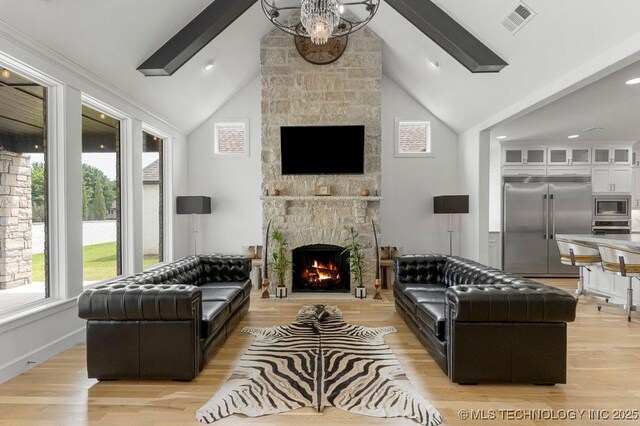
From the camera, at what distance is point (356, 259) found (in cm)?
558

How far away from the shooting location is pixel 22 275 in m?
3.21

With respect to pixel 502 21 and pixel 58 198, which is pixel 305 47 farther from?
pixel 58 198

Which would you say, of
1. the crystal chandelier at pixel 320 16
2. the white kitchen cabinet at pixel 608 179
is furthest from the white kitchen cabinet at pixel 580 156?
the crystal chandelier at pixel 320 16

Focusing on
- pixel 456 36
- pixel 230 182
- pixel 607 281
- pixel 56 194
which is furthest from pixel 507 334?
pixel 230 182

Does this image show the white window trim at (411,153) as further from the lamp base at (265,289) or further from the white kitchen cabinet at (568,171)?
the lamp base at (265,289)

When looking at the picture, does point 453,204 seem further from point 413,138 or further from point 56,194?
point 56,194

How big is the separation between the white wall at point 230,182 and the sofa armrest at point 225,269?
208 centimetres

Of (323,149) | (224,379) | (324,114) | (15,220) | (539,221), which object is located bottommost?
(224,379)

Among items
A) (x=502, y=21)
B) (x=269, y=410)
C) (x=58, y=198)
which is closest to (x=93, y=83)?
(x=58, y=198)

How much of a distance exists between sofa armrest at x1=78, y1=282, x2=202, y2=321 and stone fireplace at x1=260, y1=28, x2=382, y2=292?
3.20 m

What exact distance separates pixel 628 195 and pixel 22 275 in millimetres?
9884

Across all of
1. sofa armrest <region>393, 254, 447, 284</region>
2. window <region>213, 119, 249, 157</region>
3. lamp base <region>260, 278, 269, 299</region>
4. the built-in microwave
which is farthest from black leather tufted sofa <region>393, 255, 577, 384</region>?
the built-in microwave

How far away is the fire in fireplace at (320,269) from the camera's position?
5961 mm

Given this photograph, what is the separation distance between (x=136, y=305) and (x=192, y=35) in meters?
3.09
